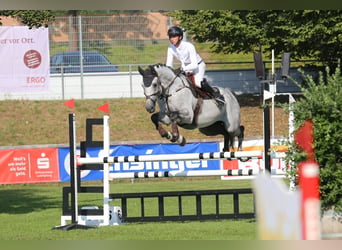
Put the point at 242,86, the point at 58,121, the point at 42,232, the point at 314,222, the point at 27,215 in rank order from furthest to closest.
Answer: the point at 242,86, the point at 58,121, the point at 27,215, the point at 42,232, the point at 314,222

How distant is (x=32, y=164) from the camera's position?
18.5 m

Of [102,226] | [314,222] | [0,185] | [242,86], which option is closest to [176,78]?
[102,226]

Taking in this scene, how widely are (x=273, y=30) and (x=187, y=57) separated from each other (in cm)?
1672

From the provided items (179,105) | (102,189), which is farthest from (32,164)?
(179,105)

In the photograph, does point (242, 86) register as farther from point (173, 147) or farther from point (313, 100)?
point (313, 100)

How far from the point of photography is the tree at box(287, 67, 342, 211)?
22.6 feet

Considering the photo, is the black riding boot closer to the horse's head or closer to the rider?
the rider

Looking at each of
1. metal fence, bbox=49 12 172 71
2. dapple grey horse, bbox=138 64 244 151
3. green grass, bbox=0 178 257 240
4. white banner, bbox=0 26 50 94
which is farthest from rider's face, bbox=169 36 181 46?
metal fence, bbox=49 12 172 71

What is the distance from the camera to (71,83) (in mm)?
24828

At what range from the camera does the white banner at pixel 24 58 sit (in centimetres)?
2369

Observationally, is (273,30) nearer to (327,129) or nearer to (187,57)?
(187,57)

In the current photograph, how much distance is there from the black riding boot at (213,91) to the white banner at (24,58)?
1440cm

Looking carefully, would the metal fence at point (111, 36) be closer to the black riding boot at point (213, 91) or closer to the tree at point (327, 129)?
the black riding boot at point (213, 91)

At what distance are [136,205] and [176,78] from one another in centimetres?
420
